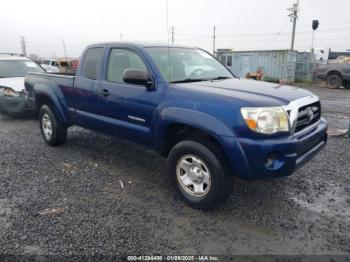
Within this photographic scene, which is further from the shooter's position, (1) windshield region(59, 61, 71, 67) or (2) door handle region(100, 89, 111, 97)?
(1) windshield region(59, 61, 71, 67)

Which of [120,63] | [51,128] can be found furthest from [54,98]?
[120,63]

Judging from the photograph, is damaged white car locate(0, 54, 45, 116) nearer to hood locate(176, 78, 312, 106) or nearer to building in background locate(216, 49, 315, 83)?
hood locate(176, 78, 312, 106)

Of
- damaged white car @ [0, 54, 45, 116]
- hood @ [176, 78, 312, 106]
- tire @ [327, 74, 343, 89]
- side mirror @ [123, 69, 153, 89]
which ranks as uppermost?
side mirror @ [123, 69, 153, 89]

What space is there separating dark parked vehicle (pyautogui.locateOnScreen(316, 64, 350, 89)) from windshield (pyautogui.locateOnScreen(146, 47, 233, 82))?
52.1 ft

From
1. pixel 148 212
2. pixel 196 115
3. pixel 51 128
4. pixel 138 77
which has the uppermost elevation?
pixel 138 77

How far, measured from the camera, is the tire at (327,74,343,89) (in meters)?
18.1

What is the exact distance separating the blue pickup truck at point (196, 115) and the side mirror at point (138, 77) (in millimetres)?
11

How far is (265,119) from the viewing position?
298cm

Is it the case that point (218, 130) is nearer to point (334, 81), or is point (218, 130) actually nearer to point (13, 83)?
point (13, 83)

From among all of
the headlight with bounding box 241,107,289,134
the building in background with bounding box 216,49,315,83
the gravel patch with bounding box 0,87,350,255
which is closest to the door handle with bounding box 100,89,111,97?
the gravel patch with bounding box 0,87,350,255

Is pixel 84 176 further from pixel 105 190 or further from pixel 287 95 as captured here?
pixel 287 95

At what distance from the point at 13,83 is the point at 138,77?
235 inches

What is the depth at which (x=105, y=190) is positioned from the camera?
Answer: 3982mm

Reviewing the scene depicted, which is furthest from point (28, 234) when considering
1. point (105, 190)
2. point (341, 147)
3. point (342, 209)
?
point (341, 147)
